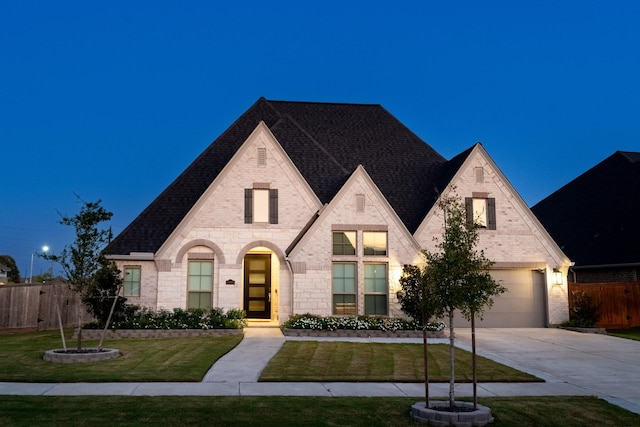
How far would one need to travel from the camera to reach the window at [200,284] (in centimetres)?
2359

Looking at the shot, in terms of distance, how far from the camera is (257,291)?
25578 mm

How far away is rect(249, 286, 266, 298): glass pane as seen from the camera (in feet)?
83.8

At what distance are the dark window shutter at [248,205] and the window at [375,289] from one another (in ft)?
16.8

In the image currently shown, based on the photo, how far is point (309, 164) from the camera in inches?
1066

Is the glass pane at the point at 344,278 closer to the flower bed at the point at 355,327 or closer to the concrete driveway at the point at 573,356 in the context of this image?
the flower bed at the point at 355,327

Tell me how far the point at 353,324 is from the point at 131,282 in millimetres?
9139

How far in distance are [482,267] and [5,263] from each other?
5613 cm

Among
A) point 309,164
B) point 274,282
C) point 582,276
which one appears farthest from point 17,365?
point 582,276

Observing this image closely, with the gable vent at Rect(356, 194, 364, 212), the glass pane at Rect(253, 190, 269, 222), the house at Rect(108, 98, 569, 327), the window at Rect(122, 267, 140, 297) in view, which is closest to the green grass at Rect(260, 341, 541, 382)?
the house at Rect(108, 98, 569, 327)

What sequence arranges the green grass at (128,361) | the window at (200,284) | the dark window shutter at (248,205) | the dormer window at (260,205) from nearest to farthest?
the green grass at (128,361) → the window at (200,284) → the dark window shutter at (248,205) → the dormer window at (260,205)

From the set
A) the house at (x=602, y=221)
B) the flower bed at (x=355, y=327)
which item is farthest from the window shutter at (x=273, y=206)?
the house at (x=602, y=221)

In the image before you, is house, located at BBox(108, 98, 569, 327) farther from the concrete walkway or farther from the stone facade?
the concrete walkway

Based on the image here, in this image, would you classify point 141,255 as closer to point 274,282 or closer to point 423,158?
point 274,282

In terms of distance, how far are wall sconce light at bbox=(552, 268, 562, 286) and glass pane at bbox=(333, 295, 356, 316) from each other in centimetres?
879
